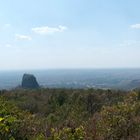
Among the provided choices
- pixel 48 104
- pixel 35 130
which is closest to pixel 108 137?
pixel 35 130

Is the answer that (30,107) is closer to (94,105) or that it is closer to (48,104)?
(48,104)

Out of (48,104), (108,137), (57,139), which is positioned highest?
(57,139)

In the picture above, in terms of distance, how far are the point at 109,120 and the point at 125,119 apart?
1.33ft

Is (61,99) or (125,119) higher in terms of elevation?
(125,119)

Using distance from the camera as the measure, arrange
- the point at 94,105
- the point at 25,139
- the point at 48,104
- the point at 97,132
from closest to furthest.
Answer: the point at 25,139 < the point at 97,132 < the point at 94,105 < the point at 48,104

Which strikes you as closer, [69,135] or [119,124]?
[69,135]

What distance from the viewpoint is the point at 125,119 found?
9.01 m

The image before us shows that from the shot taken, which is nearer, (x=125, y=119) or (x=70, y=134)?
(x=70, y=134)

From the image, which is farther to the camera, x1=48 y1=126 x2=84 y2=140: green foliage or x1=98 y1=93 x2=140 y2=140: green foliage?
x1=98 y1=93 x2=140 y2=140: green foliage

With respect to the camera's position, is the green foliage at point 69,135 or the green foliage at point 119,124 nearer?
the green foliage at point 69,135

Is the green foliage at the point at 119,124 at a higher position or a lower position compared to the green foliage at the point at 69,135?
lower

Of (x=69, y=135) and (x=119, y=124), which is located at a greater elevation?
(x=69, y=135)

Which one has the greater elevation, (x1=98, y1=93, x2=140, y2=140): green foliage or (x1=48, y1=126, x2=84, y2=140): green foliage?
(x1=48, y1=126, x2=84, y2=140): green foliage

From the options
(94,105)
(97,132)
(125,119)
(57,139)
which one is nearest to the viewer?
(57,139)
